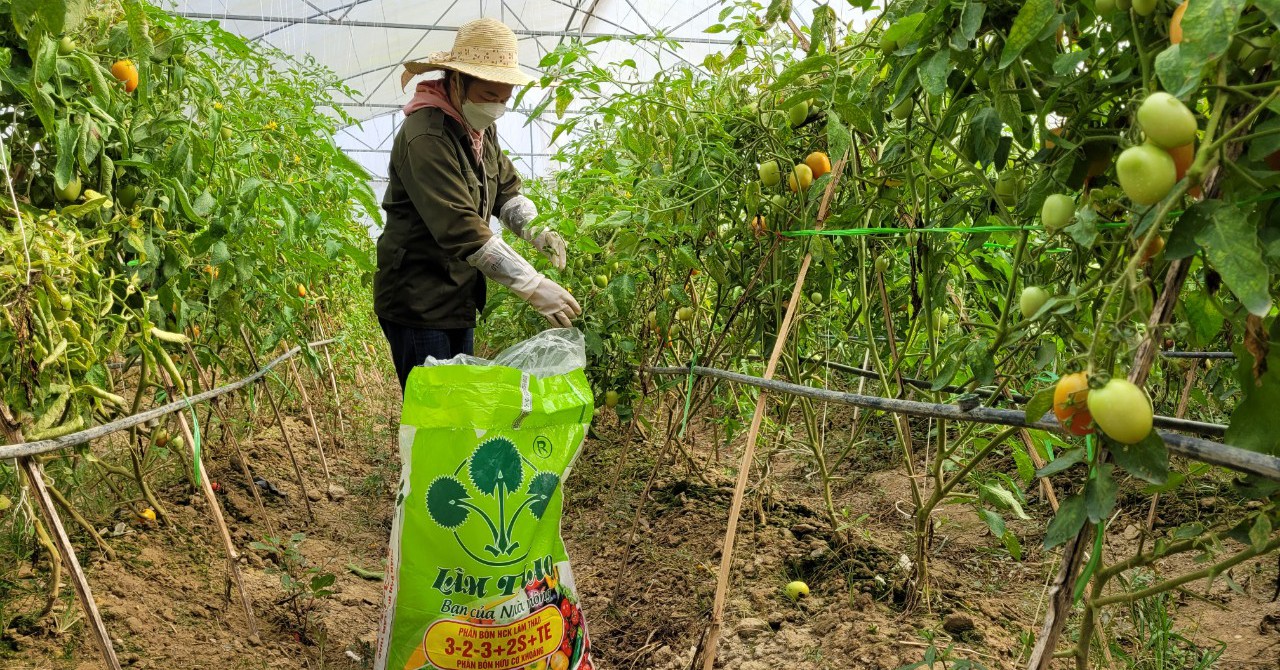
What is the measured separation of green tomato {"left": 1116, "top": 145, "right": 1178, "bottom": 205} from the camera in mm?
613

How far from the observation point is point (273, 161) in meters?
1.85

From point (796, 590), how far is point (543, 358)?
78cm

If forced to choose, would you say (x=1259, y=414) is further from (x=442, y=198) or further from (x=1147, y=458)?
(x=442, y=198)

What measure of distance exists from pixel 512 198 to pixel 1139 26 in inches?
85.9

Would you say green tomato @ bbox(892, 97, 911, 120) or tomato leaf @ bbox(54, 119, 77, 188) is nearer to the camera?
green tomato @ bbox(892, 97, 911, 120)

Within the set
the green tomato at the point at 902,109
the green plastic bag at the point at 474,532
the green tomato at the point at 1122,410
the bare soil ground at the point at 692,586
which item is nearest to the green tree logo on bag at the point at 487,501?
the green plastic bag at the point at 474,532

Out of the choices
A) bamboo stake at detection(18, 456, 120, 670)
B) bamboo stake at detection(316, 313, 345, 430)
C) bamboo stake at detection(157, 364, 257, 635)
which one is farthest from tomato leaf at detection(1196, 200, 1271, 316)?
bamboo stake at detection(316, 313, 345, 430)

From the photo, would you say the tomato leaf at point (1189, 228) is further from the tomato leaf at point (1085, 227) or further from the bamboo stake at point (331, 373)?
the bamboo stake at point (331, 373)

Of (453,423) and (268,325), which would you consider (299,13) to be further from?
(453,423)

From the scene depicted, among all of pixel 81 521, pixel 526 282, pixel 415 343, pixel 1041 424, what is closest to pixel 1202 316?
pixel 1041 424

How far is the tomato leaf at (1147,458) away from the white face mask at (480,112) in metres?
1.89

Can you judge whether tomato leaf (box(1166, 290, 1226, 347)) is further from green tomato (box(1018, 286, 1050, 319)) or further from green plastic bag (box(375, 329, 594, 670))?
green plastic bag (box(375, 329, 594, 670))

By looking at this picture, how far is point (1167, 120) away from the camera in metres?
0.60

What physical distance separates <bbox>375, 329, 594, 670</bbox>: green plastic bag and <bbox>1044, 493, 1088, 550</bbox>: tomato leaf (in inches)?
40.7
